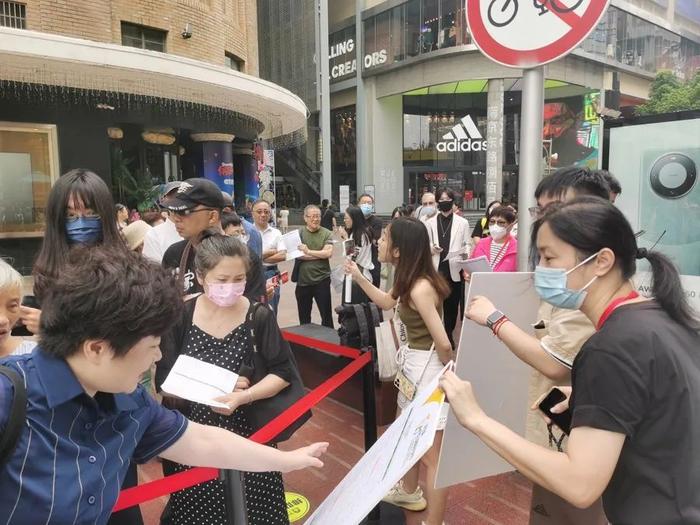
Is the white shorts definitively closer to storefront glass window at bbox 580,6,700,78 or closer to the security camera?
the security camera

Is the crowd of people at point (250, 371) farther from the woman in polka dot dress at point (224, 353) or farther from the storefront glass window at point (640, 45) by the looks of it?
the storefront glass window at point (640, 45)

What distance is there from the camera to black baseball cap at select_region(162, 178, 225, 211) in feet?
8.99

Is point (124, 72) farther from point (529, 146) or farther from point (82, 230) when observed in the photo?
point (529, 146)

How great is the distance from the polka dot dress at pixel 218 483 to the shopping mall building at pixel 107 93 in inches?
353

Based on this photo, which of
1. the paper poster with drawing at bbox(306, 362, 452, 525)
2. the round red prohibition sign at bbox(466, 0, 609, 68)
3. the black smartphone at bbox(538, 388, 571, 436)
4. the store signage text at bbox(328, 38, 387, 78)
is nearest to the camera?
the paper poster with drawing at bbox(306, 362, 452, 525)

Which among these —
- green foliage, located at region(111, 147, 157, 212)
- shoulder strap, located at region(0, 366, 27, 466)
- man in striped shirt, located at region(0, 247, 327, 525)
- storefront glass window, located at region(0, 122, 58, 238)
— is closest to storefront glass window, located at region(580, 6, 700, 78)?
green foliage, located at region(111, 147, 157, 212)

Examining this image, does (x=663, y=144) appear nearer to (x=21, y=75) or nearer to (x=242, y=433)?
(x=242, y=433)

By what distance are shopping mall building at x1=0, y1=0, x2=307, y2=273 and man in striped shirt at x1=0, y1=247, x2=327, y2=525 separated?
9.68 metres

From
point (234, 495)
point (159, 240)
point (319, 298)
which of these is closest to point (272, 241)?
point (319, 298)

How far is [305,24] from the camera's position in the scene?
89.0 feet

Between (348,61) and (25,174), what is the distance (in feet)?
80.6

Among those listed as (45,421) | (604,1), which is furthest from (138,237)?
(604,1)

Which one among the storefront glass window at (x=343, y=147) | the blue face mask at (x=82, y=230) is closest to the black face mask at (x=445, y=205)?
the blue face mask at (x=82, y=230)

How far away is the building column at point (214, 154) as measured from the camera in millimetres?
16000
